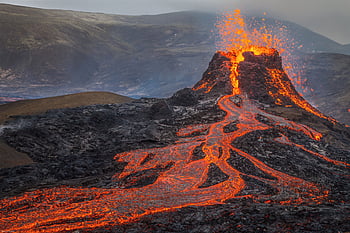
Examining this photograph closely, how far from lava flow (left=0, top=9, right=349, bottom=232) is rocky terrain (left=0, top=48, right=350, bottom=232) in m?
0.07

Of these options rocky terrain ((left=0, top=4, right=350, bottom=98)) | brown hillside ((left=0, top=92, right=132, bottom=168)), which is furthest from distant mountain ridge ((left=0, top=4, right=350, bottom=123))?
brown hillside ((left=0, top=92, right=132, bottom=168))

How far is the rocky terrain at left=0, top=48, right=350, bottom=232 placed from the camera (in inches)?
530

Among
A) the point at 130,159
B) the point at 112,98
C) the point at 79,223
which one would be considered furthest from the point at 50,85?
the point at 79,223

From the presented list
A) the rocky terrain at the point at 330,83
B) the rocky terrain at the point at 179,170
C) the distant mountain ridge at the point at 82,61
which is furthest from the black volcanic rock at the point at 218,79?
the distant mountain ridge at the point at 82,61

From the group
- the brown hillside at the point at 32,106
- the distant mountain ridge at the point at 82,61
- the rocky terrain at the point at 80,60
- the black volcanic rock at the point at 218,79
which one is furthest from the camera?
the rocky terrain at the point at 80,60

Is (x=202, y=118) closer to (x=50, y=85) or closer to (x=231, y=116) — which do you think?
(x=231, y=116)

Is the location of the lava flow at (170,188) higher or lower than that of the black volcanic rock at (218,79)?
lower

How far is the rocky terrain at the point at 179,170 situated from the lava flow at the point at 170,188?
7 centimetres

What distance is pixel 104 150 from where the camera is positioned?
2930 centimetres

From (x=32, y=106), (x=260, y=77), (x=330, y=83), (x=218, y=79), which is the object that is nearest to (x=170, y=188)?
(x=32, y=106)

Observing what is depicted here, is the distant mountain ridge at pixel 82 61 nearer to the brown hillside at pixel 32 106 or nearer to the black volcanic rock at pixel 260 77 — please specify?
the black volcanic rock at pixel 260 77

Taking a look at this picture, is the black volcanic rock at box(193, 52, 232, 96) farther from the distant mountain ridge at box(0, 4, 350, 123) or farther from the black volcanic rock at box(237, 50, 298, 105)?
the distant mountain ridge at box(0, 4, 350, 123)

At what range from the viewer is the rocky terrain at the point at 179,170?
44.2ft

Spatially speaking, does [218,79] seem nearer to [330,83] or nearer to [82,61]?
[330,83]
